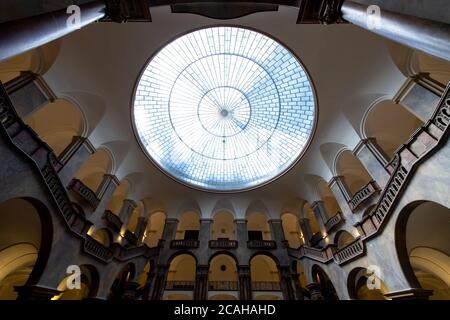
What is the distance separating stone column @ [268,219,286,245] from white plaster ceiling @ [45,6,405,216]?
745 cm

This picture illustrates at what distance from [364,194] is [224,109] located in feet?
34.8

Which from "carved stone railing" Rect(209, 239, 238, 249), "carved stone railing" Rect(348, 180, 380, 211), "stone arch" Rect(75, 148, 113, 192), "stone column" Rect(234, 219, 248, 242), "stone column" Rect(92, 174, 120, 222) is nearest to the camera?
"carved stone railing" Rect(348, 180, 380, 211)

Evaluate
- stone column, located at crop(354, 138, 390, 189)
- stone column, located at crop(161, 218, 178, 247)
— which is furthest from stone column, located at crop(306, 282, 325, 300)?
stone column, located at crop(161, 218, 178, 247)

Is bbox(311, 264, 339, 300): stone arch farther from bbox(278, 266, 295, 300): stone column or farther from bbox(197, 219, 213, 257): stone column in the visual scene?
bbox(197, 219, 213, 257): stone column

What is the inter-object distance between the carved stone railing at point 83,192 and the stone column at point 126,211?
3.34m

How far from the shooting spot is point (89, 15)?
17.7ft

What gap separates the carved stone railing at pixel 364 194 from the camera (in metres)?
11.0

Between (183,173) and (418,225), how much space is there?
1515 centimetres

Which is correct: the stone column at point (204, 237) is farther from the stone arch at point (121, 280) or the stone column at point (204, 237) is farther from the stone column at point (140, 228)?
the stone arch at point (121, 280)

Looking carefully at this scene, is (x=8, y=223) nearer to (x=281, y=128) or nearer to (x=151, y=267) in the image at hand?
(x=151, y=267)

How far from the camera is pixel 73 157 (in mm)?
11266

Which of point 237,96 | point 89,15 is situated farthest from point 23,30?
point 237,96

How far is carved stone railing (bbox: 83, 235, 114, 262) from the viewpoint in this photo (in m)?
11.0

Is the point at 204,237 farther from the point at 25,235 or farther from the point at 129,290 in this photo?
the point at 25,235
